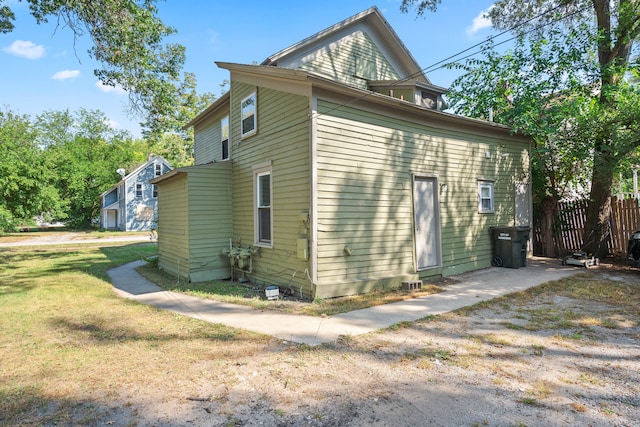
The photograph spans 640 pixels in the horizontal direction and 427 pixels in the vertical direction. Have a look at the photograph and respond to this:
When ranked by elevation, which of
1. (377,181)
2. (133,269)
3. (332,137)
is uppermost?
(332,137)

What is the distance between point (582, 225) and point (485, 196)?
3.80m

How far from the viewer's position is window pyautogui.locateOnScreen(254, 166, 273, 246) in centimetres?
819

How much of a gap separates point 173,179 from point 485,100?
1254 cm

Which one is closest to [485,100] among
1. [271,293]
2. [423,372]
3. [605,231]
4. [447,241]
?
[605,231]

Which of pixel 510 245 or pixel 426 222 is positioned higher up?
pixel 426 222

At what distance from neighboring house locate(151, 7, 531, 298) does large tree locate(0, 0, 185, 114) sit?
82.1 inches

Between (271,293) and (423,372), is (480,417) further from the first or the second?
(271,293)

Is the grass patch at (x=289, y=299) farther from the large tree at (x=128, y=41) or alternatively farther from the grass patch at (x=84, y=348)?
the large tree at (x=128, y=41)

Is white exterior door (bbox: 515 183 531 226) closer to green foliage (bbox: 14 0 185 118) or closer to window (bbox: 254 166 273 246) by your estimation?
window (bbox: 254 166 273 246)

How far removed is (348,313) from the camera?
572cm

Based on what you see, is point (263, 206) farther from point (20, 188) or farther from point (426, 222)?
point (20, 188)

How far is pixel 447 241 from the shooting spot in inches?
350

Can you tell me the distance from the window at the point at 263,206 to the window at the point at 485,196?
6097 mm

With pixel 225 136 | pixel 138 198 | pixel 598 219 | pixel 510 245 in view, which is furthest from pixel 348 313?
pixel 138 198
